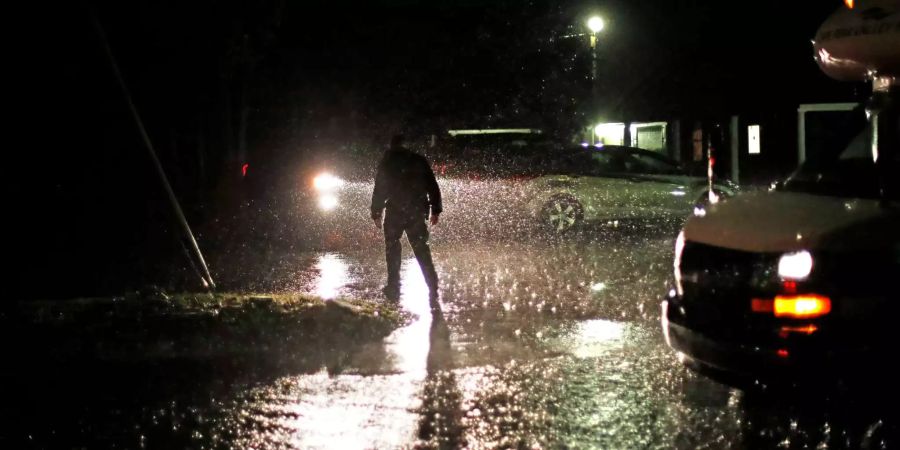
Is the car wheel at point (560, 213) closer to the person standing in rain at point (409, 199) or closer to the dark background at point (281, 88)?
the dark background at point (281, 88)

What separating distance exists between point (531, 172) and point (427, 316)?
24.3 ft

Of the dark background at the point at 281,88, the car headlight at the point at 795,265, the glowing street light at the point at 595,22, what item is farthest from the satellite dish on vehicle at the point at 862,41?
the glowing street light at the point at 595,22

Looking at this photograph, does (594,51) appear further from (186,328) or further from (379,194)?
(186,328)

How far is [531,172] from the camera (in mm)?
16359

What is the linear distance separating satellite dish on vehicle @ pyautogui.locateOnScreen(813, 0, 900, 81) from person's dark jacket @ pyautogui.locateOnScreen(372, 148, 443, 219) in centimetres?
433

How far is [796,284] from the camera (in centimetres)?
504

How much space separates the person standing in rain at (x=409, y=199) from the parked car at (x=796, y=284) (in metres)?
4.33

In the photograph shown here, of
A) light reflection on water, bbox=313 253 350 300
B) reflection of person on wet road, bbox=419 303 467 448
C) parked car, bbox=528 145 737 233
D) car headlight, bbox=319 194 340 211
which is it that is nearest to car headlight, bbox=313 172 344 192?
car headlight, bbox=319 194 340 211

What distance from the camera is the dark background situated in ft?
44.2

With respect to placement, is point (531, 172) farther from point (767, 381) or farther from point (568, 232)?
point (767, 381)

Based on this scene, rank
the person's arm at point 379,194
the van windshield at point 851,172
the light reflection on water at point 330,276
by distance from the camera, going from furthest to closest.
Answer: the light reflection on water at point 330,276, the person's arm at point 379,194, the van windshield at point 851,172

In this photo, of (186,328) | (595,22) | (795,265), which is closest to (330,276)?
(186,328)

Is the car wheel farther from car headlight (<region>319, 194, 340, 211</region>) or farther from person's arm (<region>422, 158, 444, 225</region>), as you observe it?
person's arm (<region>422, 158, 444, 225</region>)

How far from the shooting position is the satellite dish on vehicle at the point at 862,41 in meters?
5.66
